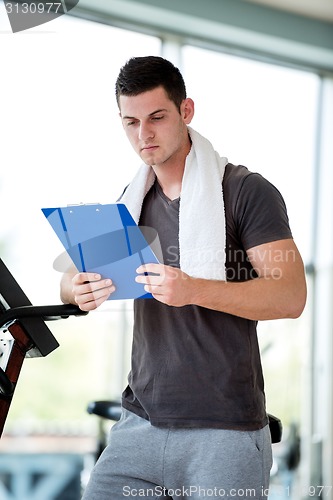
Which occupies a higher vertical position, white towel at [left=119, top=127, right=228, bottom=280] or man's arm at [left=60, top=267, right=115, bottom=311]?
white towel at [left=119, top=127, right=228, bottom=280]

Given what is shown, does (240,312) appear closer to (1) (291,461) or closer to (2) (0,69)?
(2) (0,69)

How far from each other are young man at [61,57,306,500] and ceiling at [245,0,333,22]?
2551mm

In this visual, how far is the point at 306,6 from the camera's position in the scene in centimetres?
390

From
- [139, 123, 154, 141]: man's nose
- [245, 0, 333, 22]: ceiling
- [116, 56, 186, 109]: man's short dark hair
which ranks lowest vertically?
[139, 123, 154, 141]: man's nose

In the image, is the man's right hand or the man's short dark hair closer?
the man's right hand

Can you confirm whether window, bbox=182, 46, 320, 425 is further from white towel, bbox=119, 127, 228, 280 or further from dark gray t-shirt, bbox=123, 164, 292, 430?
dark gray t-shirt, bbox=123, 164, 292, 430

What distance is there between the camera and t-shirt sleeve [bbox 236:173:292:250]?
1357 millimetres

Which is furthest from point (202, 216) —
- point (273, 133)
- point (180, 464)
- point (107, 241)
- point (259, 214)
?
point (273, 133)

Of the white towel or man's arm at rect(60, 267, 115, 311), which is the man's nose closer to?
the white towel

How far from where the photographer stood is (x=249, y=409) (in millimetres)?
1394

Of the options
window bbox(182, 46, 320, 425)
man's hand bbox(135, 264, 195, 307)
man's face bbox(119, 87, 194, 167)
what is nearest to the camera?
man's hand bbox(135, 264, 195, 307)

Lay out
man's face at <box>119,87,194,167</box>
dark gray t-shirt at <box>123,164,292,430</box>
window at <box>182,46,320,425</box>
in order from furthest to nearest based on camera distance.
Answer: window at <box>182,46,320,425</box> < man's face at <box>119,87,194,167</box> < dark gray t-shirt at <box>123,164,292,430</box>

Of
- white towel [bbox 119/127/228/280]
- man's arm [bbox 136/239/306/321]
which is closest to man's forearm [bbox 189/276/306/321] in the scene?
man's arm [bbox 136/239/306/321]

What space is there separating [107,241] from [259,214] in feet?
1.01
